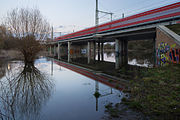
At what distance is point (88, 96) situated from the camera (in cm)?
691

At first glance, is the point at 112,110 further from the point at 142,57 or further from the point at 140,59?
the point at 142,57

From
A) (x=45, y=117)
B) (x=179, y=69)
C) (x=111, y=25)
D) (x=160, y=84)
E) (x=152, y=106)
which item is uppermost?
(x=111, y=25)

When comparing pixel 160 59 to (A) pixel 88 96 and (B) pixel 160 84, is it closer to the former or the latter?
(B) pixel 160 84

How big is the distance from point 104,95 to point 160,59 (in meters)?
6.48

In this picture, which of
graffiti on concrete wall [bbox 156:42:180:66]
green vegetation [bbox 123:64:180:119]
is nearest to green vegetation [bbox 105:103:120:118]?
green vegetation [bbox 123:64:180:119]

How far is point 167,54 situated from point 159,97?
5486 millimetres

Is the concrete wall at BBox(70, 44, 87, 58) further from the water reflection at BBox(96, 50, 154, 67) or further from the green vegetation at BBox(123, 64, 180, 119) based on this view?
the green vegetation at BBox(123, 64, 180, 119)

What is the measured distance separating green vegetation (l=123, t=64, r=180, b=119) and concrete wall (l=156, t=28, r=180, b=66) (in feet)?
6.43

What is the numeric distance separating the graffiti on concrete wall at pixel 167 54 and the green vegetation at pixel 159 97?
5.97 feet

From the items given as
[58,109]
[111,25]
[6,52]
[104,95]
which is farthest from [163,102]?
[6,52]

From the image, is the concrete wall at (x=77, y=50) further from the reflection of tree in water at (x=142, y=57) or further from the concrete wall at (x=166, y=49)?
the concrete wall at (x=166, y=49)

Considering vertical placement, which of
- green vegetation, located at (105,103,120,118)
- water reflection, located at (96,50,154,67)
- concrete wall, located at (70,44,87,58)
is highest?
concrete wall, located at (70,44,87,58)

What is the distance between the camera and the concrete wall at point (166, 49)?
27.5 ft

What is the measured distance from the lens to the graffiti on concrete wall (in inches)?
329
